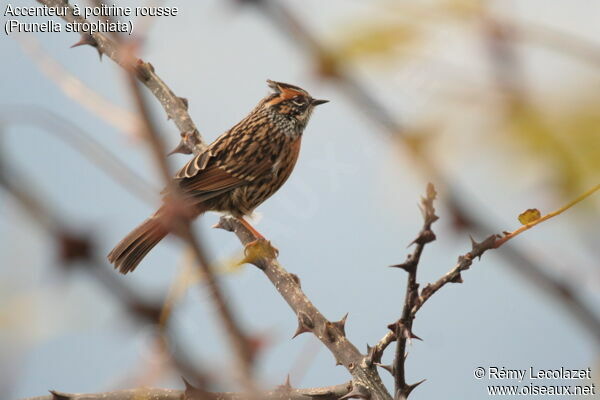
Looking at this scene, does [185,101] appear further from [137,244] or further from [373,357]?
[373,357]

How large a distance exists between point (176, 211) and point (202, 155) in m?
5.69

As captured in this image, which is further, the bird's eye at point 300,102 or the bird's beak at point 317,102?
the bird's beak at point 317,102

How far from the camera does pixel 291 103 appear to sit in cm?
823

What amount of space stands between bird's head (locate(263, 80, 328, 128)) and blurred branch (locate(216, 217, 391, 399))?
3.39 meters

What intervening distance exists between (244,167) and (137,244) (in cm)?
162

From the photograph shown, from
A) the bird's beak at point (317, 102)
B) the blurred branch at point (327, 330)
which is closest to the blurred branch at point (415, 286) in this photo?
the blurred branch at point (327, 330)

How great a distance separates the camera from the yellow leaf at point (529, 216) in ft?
8.08

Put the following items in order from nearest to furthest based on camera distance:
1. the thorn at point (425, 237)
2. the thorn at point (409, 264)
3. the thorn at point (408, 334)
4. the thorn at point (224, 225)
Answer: the thorn at point (425, 237)
the thorn at point (409, 264)
the thorn at point (408, 334)
the thorn at point (224, 225)

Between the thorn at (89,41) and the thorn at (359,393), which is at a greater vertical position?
the thorn at (89,41)

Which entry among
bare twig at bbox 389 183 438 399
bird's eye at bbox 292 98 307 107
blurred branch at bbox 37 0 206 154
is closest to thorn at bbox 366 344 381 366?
bare twig at bbox 389 183 438 399

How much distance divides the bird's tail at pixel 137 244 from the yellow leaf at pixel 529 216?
3800 millimetres

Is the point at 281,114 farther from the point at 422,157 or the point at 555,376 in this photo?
the point at 422,157

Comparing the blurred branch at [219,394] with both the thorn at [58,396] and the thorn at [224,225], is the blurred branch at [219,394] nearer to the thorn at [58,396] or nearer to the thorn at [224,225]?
the thorn at [58,396]

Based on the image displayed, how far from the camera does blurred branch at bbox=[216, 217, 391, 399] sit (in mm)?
3984
